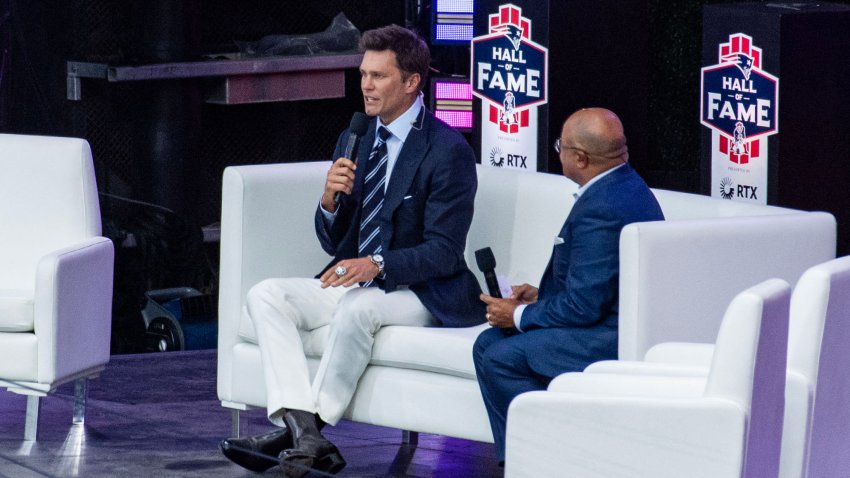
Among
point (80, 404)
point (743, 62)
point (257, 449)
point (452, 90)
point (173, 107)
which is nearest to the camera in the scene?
point (257, 449)

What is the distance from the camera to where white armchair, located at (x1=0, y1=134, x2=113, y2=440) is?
4453 mm

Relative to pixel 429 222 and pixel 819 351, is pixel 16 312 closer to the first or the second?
pixel 429 222

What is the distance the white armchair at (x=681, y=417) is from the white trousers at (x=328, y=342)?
1.08m

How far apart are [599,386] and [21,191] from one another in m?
2.52

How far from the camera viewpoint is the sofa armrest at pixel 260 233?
4465 millimetres

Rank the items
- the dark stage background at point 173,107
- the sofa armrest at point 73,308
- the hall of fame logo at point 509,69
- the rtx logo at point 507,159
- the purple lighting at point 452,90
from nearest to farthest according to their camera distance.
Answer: the sofa armrest at point 73,308 → the hall of fame logo at point 509,69 → the rtx logo at point 507,159 → the dark stage background at point 173,107 → the purple lighting at point 452,90

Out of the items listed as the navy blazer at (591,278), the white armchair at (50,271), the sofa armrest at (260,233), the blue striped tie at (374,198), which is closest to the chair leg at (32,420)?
the white armchair at (50,271)

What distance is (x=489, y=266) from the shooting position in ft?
12.5

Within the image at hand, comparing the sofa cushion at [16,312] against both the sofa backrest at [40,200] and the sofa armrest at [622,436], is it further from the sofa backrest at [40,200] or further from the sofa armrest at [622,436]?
the sofa armrest at [622,436]

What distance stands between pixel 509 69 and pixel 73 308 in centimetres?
235

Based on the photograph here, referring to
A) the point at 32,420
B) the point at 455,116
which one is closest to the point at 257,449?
the point at 32,420

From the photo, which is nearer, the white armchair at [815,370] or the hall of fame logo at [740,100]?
the white armchair at [815,370]

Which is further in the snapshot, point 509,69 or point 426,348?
point 509,69

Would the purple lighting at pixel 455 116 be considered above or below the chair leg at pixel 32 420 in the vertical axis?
above
